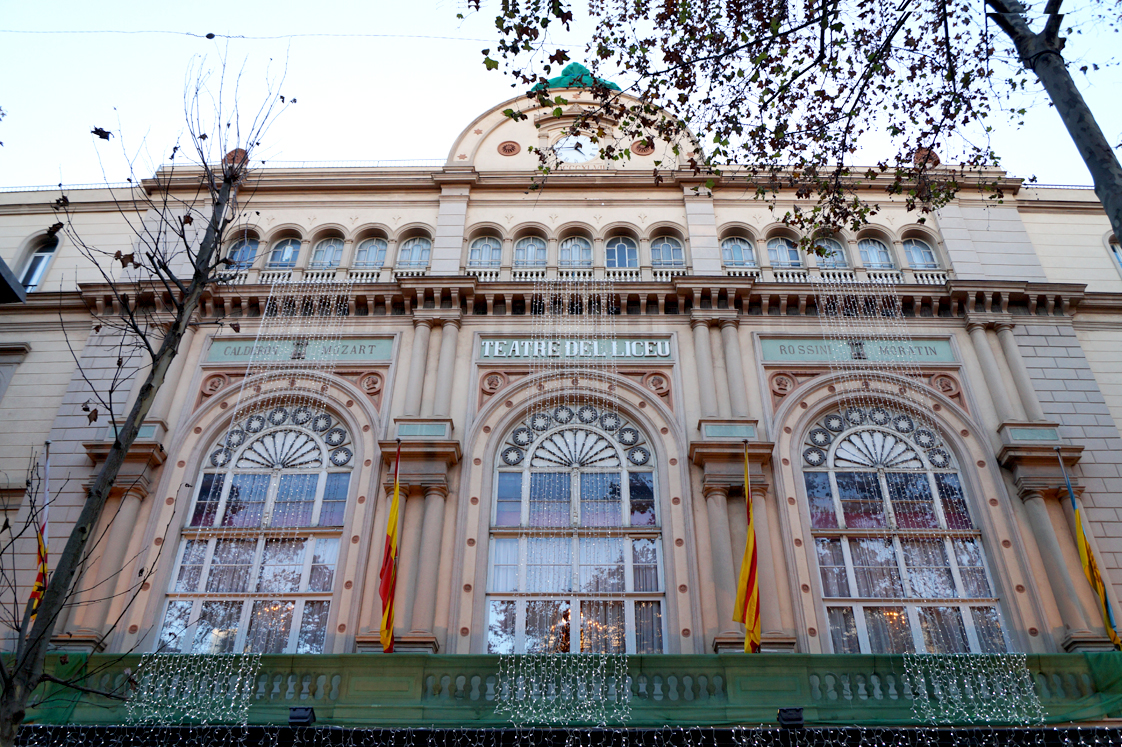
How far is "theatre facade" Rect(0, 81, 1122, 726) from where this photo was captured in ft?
52.9

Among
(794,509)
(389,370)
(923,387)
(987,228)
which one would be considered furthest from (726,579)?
(987,228)

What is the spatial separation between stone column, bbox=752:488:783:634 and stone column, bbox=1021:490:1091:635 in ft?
16.7

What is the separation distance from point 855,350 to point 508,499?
334 inches

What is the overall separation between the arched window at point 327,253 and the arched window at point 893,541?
483 inches

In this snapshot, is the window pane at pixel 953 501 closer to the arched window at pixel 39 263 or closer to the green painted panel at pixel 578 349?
the green painted panel at pixel 578 349

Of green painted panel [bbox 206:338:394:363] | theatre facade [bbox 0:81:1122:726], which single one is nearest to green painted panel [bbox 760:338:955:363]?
theatre facade [bbox 0:81:1122:726]

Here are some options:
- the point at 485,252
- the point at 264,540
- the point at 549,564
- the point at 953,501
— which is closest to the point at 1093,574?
the point at 953,501

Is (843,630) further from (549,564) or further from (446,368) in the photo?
(446,368)

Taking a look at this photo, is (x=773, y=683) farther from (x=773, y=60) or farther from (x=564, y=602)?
(x=773, y=60)

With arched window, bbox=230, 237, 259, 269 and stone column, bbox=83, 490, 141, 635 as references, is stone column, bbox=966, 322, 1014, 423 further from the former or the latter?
stone column, bbox=83, 490, 141, 635

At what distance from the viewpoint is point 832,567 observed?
1719 centimetres

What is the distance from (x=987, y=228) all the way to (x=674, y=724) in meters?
15.6

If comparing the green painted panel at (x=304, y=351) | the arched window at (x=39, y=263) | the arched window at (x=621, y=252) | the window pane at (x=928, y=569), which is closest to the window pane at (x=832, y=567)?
the window pane at (x=928, y=569)

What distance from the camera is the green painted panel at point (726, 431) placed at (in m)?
18.2
